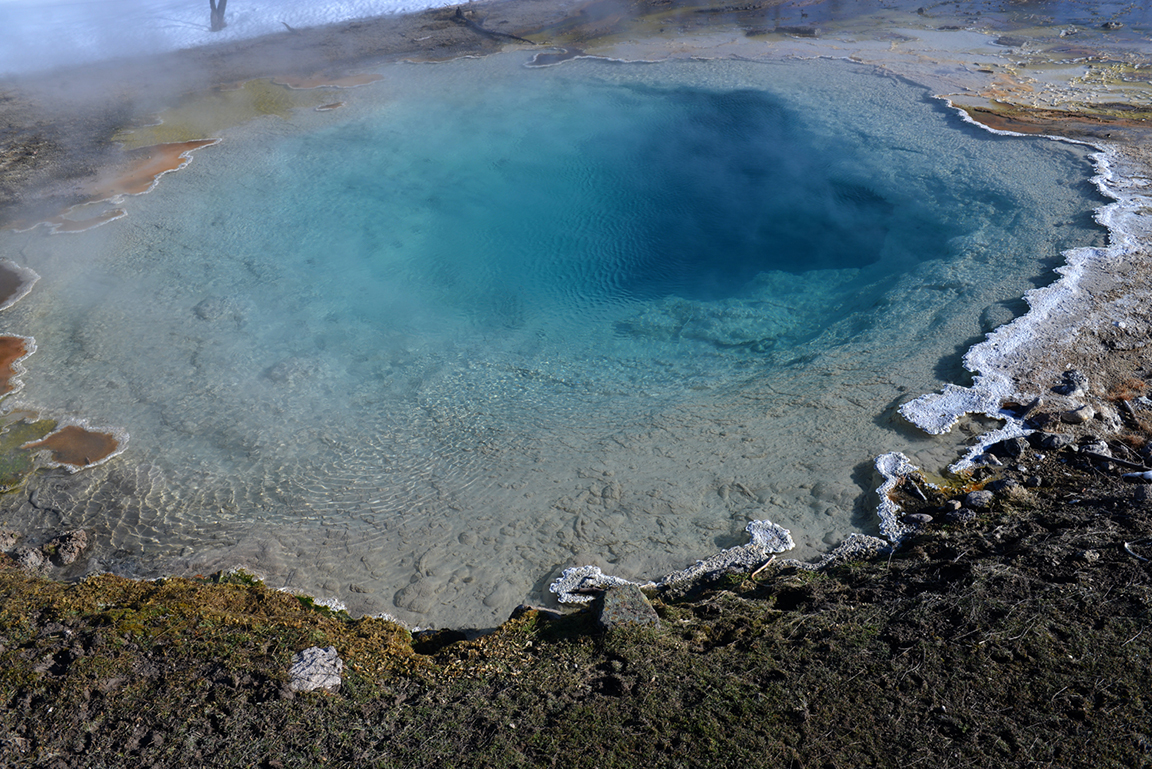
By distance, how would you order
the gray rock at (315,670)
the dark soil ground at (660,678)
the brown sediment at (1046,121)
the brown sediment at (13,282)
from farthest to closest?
the brown sediment at (1046,121)
the brown sediment at (13,282)
the gray rock at (315,670)
the dark soil ground at (660,678)

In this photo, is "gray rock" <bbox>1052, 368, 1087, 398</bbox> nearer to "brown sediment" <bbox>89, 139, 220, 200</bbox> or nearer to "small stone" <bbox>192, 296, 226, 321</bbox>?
"small stone" <bbox>192, 296, 226, 321</bbox>

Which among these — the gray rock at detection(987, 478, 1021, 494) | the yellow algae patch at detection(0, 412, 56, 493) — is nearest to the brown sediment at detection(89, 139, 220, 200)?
the yellow algae patch at detection(0, 412, 56, 493)

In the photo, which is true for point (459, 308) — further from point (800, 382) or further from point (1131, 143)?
point (1131, 143)

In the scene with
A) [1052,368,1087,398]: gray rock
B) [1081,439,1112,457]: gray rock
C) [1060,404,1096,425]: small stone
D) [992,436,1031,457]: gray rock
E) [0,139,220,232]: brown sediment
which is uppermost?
[0,139,220,232]: brown sediment

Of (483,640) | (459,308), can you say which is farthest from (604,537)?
(459,308)

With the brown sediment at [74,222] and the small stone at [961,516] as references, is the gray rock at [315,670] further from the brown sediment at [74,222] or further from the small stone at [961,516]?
the brown sediment at [74,222]

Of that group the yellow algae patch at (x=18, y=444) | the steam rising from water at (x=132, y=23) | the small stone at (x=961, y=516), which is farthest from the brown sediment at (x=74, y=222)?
the small stone at (x=961, y=516)

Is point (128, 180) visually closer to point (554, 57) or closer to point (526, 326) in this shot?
point (526, 326)
